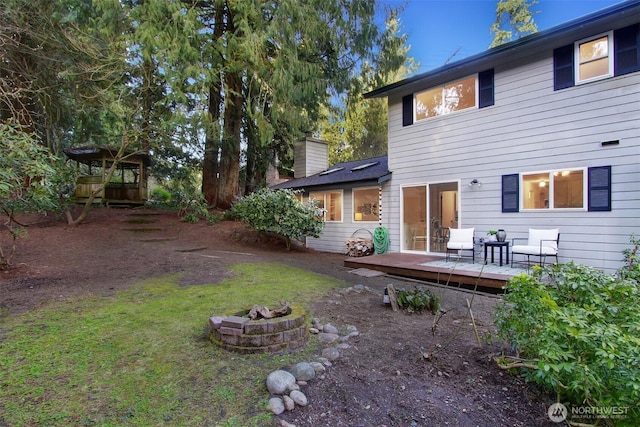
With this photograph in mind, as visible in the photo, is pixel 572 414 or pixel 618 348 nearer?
pixel 618 348

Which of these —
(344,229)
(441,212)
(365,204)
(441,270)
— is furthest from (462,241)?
(344,229)

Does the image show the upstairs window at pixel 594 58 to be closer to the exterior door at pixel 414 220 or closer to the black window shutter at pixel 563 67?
the black window shutter at pixel 563 67

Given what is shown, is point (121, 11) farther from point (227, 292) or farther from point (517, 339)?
point (517, 339)

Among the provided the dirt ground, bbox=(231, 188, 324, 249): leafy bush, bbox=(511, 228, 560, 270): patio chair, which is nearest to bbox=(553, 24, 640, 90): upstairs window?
bbox=(511, 228, 560, 270): patio chair

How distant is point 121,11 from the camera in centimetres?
736

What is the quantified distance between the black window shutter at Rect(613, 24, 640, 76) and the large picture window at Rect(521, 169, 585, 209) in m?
1.83

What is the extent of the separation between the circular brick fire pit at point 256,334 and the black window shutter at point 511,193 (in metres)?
5.83

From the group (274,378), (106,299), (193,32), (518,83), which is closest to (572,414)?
(274,378)

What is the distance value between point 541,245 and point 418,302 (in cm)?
353

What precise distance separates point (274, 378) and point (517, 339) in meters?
1.76

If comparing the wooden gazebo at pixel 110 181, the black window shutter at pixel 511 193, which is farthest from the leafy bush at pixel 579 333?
the wooden gazebo at pixel 110 181

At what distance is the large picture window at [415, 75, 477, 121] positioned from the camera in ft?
24.7

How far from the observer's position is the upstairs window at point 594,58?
5.63 m

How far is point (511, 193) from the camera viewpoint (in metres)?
6.73
